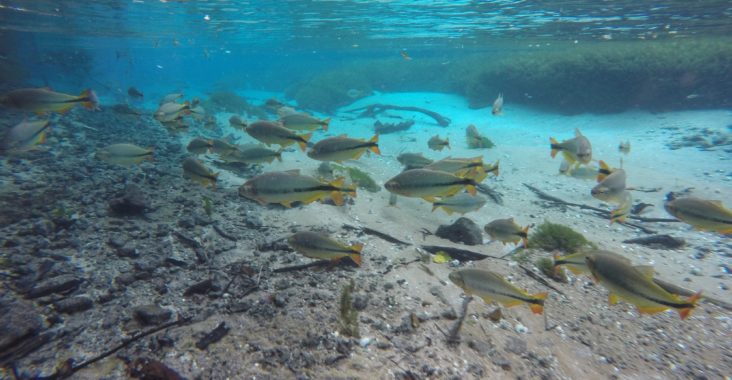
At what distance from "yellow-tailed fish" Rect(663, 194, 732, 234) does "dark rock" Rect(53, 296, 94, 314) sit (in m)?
8.04

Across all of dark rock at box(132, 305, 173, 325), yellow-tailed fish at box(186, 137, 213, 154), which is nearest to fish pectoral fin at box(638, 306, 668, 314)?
dark rock at box(132, 305, 173, 325)

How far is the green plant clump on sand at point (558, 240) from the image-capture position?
5.87m

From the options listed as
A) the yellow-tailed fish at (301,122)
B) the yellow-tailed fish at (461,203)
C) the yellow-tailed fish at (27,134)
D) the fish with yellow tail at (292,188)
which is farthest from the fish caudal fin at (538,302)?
the yellow-tailed fish at (27,134)

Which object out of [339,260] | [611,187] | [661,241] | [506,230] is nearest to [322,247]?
[339,260]

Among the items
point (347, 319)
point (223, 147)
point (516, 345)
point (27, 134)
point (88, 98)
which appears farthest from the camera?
point (223, 147)

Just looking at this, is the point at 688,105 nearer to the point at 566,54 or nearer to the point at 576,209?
the point at 566,54

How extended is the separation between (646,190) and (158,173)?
1596 cm

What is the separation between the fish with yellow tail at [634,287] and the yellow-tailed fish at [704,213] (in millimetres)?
1976

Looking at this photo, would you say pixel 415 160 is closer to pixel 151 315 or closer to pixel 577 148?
pixel 577 148

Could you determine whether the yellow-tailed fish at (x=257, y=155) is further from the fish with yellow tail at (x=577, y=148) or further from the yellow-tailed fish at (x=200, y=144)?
the fish with yellow tail at (x=577, y=148)

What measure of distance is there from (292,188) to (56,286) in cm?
339

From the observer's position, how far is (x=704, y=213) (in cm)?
433

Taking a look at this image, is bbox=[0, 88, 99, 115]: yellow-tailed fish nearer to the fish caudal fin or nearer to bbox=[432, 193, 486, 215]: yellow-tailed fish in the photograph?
bbox=[432, 193, 486, 215]: yellow-tailed fish

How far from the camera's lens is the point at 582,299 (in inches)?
188
